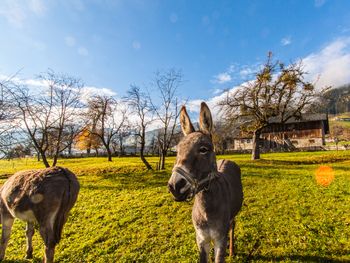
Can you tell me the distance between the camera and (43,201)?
21.2ft

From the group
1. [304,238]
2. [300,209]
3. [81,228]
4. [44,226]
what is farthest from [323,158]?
[44,226]

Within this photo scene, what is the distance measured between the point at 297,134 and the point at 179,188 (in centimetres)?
7357

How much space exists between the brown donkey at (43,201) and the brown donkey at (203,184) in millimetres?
4188

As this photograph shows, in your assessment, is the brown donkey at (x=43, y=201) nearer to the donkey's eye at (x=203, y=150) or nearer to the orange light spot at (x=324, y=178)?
the donkey's eye at (x=203, y=150)

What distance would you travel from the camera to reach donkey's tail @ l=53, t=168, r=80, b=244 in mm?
6479

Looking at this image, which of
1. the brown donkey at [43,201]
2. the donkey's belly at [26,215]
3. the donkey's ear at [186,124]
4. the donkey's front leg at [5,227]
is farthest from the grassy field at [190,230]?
the donkey's ear at [186,124]

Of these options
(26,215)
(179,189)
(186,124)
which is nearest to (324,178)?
(186,124)

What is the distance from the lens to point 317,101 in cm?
3331

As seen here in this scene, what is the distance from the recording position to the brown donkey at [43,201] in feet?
21.0

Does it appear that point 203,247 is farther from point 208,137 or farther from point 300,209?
point 300,209

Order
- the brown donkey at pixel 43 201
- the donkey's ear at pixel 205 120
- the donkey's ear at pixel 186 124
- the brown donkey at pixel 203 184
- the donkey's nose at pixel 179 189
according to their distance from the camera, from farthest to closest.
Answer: the brown donkey at pixel 43 201 → the donkey's ear at pixel 186 124 → the donkey's ear at pixel 205 120 → the brown donkey at pixel 203 184 → the donkey's nose at pixel 179 189

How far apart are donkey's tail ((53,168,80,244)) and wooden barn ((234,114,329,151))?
62.5m

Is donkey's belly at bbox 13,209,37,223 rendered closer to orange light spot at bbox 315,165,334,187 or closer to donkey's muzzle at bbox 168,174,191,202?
donkey's muzzle at bbox 168,174,191,202

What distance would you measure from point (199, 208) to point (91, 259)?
537cm
